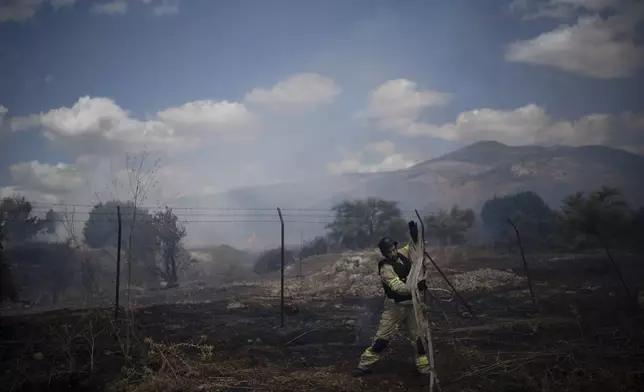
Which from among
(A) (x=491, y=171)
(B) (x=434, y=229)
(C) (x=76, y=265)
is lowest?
(C) (x=76, y=265)

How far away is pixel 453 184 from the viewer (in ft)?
285

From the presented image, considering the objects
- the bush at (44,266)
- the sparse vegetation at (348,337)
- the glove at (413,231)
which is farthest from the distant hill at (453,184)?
the glove at (413,231)

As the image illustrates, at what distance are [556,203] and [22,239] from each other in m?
70.4

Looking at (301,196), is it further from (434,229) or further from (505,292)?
(505,292)

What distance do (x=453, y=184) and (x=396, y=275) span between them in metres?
83.7

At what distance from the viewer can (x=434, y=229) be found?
3684cm

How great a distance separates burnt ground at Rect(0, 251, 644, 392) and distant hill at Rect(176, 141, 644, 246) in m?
50.6

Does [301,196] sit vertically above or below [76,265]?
above

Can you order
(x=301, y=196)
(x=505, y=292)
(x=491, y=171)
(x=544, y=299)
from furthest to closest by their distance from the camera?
(x=301, y=196) → (x=491, y=171) → (x=505, y=292) → (x=544, y=299)

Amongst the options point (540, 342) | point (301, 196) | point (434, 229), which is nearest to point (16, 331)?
point (540, 342)

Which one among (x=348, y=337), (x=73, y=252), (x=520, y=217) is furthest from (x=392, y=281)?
(x=520, y=217)

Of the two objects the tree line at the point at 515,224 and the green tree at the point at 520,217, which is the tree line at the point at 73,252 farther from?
the green tree at the point at 520,217

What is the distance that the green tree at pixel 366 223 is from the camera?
1433 inches

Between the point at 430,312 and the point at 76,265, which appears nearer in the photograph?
the point at 430,312
